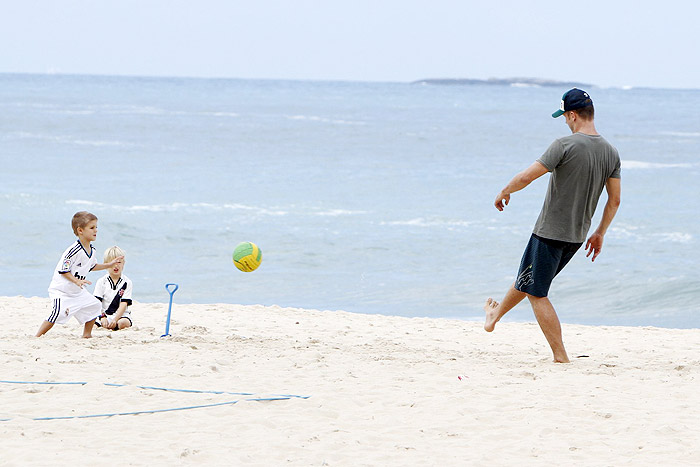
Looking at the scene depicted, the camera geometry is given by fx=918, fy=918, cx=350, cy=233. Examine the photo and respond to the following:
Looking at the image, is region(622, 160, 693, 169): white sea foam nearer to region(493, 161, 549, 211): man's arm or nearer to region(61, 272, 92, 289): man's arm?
region(493, 161, 549, 211): man's arm

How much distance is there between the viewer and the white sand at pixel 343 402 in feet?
14.4

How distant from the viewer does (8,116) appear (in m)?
51.0

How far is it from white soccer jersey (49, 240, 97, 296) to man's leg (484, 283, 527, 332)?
9.72ft

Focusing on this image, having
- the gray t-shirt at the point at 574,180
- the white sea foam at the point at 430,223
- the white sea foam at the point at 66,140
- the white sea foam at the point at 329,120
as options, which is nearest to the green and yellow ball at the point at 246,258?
the gray t-shirt at the point at 574,180

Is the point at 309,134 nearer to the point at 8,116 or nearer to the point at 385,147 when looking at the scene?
the point at 385,147

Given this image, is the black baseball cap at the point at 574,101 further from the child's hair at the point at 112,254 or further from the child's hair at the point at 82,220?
the child's hair at the point at 112,254

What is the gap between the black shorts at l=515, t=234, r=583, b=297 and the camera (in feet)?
19.9

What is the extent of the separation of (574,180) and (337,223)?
12441 millimetres

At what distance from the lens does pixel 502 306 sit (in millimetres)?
6457

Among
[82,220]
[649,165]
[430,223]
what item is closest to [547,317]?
[82,220]

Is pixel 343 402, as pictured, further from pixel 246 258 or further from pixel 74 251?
pixel 246 258

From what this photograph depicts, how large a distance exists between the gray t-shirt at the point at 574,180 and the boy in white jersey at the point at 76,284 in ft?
10.9

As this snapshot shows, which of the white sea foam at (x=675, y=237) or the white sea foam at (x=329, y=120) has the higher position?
the white sea foam at (x=329, y=120)

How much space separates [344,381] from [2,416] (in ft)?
6.60
